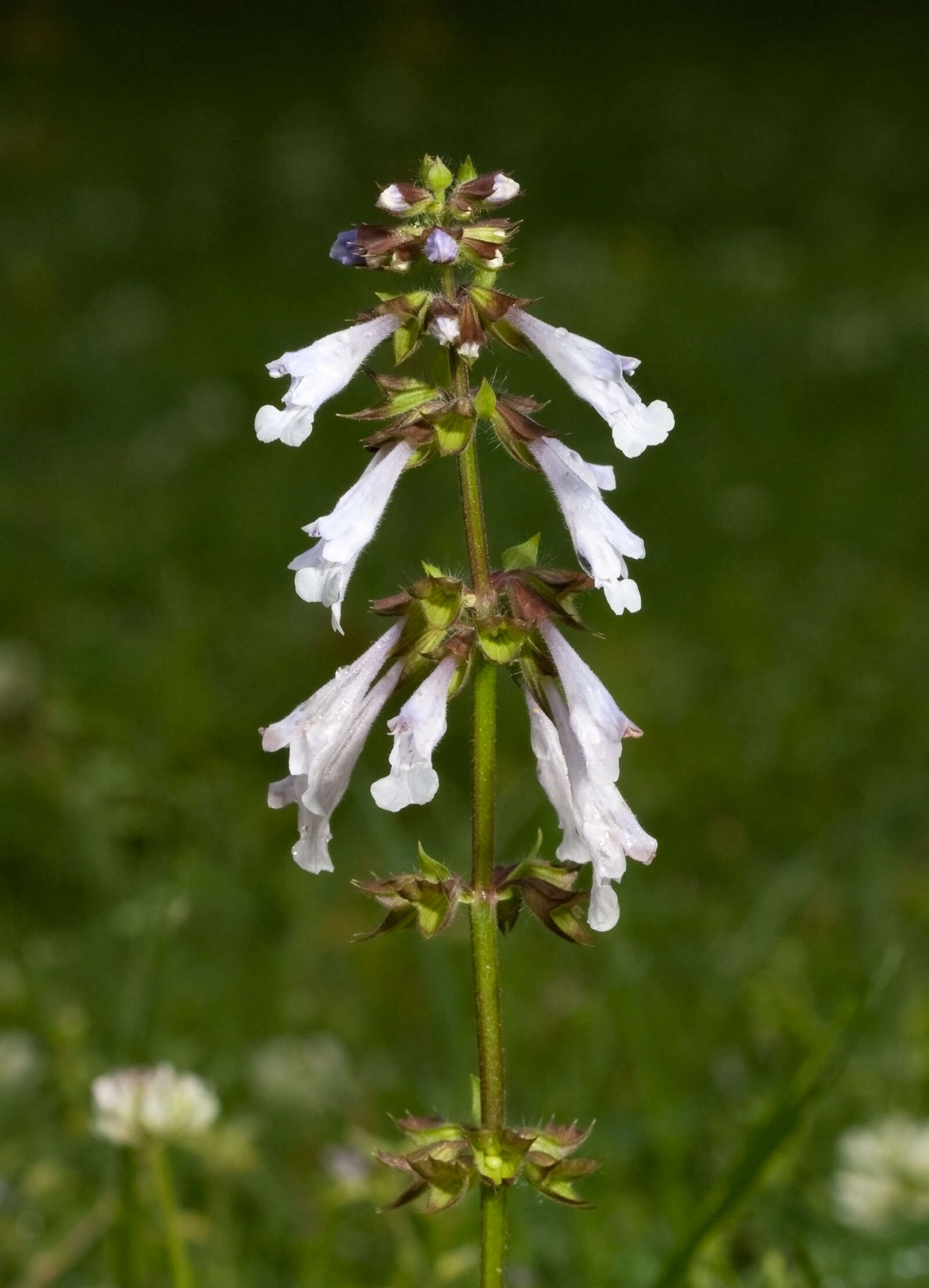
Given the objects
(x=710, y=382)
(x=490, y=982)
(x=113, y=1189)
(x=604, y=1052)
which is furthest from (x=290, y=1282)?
(x=710, y=382)

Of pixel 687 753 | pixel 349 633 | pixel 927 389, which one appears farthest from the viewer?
pixel 927 389

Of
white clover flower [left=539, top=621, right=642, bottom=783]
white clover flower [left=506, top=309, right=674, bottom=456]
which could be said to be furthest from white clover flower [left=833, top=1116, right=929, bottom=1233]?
white clover flower [left=506, top=309, right=674, bottom=456]

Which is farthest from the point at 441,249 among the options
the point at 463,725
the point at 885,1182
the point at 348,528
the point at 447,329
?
the point at 463,725

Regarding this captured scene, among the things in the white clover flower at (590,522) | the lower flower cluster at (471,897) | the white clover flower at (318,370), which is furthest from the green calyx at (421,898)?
the white clover flower at (318,370)

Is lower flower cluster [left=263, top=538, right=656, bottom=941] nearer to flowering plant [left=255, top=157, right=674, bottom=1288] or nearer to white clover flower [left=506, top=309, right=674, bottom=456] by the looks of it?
flowering plant [left=255, top=157, right=674, bottom=1288]

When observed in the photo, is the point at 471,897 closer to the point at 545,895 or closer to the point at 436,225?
the point at 545,895

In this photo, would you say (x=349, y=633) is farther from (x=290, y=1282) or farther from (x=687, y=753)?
(x=290, y=1282)
